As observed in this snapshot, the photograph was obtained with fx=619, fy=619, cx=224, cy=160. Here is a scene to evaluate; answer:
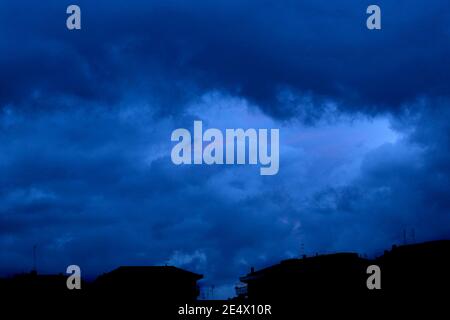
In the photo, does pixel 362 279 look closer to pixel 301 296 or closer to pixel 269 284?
pixel 301 296

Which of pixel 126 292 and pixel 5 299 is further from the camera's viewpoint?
pixel 126 292

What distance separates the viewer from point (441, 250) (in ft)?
172

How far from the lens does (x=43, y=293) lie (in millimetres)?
53406

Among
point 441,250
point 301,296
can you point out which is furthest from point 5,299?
point 441,250

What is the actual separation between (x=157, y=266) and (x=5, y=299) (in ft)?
48.5

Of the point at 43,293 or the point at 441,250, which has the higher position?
the point at 441,250

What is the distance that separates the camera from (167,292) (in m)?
59.1
